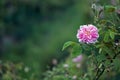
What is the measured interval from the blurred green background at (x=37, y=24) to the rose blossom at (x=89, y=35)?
9532 millimetres

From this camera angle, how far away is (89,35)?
11.4 ft

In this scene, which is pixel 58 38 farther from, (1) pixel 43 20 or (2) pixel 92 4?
(2) pixel 92 4

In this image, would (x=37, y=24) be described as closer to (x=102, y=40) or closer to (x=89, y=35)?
(x=102, y=40)

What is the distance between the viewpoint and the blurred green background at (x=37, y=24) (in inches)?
541

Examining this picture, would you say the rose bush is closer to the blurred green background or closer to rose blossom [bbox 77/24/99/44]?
rose blossom [bbox 77/24/99/44]

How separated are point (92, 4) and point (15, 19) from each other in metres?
12.2

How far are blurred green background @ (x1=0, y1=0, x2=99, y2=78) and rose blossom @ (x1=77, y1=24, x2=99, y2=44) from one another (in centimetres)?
953

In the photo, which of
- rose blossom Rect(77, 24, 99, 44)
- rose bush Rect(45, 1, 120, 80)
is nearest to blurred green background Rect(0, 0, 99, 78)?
rose bush Rect(45, 1, 120, 80)

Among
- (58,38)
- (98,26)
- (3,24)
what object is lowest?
(98,26)

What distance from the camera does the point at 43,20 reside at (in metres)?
16.4

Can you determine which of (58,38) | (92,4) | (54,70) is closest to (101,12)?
(92,4)

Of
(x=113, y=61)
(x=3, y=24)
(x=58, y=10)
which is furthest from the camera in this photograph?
(x=58, y=10)

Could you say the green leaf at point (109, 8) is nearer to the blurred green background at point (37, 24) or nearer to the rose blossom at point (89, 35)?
the rose blossom at point (89, 35)

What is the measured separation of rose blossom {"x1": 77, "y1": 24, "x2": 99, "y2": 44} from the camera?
11.4 ft
